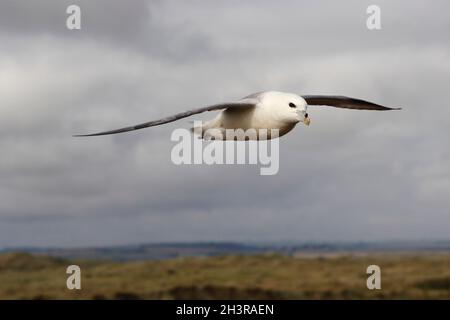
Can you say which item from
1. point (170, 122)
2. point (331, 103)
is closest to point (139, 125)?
point (170, 122)

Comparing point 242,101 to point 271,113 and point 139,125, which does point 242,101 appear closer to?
point 271,113

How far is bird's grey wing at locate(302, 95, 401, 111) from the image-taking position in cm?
1850

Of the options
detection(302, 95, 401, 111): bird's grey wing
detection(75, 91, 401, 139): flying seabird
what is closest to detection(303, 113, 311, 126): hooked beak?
detection(75, 91, 401, 139): flying seabird

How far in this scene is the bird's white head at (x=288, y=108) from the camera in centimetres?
1534

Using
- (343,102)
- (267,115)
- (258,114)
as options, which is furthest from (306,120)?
(343,102)

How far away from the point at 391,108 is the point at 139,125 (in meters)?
7.03

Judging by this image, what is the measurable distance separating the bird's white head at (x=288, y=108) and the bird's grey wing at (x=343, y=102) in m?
2.56

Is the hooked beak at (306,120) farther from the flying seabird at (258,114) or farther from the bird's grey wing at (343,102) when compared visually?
the bird's grey wing at (343,102)

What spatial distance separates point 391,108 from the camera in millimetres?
18984

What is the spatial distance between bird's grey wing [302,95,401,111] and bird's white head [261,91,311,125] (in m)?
2.56

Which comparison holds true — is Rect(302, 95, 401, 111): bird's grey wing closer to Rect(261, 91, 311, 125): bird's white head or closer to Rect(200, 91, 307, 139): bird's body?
Rect(200, 91, 307, 139): bird's body

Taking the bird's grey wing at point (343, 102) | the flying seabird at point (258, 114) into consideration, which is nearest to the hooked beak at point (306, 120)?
A: the flying seabird at point (258, 114)

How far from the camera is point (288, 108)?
50.6ft

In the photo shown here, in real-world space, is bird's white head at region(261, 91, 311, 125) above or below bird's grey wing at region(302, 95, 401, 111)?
below
